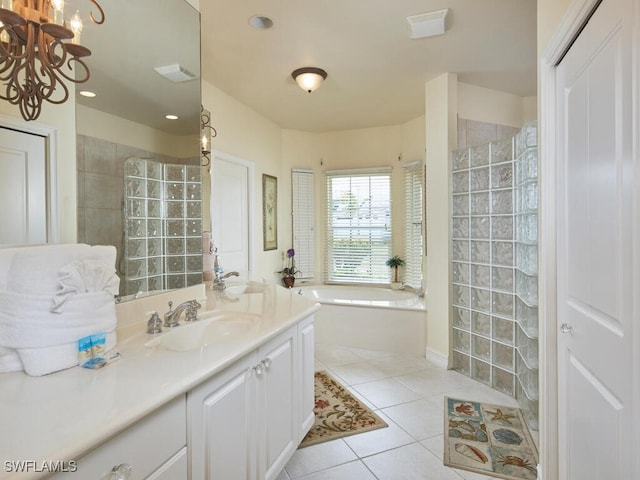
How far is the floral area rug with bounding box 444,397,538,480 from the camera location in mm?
1894

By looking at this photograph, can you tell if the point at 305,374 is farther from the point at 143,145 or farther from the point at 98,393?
the point at 143,145

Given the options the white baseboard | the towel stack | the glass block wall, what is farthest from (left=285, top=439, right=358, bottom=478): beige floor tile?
the white baseboard

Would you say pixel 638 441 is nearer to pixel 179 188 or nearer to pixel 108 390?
pixel 108 390

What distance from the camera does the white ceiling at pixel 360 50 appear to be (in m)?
2.21

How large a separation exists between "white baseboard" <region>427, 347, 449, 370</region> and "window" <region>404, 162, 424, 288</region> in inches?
38.0

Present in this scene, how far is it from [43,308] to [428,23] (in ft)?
8.40

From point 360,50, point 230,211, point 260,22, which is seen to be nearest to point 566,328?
point 360,50

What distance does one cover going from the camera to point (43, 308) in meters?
0.99

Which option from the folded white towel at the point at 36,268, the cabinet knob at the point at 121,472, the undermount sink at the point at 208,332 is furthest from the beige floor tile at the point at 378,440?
the folded white towel at the point at 36,268

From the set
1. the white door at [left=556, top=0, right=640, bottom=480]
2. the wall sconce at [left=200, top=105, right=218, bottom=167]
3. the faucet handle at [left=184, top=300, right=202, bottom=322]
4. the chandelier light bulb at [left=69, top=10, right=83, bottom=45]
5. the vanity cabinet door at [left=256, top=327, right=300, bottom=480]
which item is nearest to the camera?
the white door at [left=556, top=0, right=640, bottom=480]

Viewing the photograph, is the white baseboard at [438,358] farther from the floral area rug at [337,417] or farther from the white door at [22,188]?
the white door at [22,188]

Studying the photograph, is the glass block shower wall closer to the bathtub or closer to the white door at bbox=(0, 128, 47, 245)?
the bathtub

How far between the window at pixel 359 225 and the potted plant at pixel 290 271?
53 cm

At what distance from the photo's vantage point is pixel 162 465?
954 millimetres
